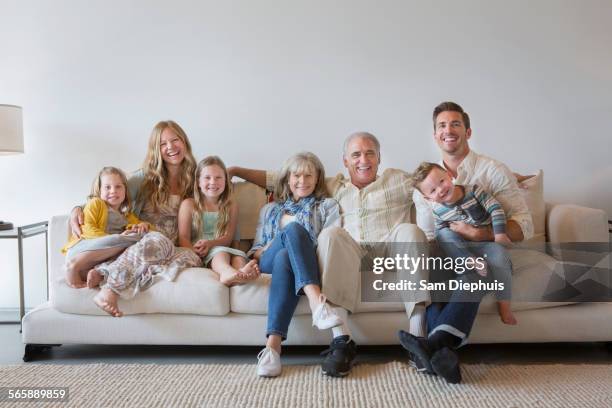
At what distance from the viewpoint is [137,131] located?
3090 mm

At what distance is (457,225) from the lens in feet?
7.19

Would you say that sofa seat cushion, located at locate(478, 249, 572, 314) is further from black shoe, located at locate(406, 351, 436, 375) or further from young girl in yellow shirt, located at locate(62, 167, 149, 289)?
young girl in yellow shirt, located at locate(62, 167, 149, 289)

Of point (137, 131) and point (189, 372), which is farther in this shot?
point (137, 131)

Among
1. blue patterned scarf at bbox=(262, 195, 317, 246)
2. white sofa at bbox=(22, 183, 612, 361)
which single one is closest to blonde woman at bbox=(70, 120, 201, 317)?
white sofa at bbox=(22, 183, 612, 361)

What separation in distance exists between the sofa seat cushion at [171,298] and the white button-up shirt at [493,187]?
931mm

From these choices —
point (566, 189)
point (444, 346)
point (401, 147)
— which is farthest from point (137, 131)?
point (566, 189)

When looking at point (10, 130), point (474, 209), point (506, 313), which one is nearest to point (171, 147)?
point (10, 130)

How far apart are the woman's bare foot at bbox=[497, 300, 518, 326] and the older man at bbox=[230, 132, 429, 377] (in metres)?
0.29

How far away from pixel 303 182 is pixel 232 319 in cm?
69

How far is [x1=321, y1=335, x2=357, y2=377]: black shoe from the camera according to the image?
6.37ft

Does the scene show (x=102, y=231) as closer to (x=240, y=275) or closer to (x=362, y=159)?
(x=240, y=275)

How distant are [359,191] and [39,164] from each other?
187cm

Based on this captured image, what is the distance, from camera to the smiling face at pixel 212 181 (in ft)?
8.16

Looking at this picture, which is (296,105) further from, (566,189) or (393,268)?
(566,189)
